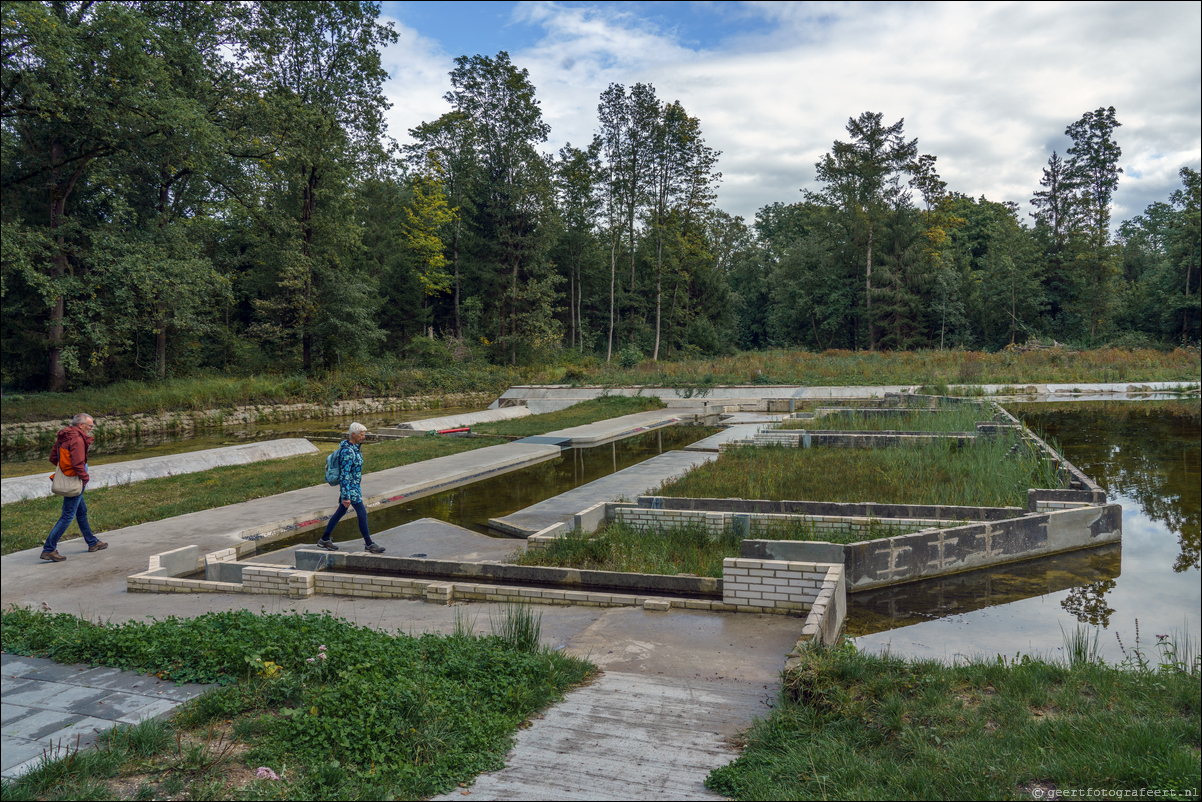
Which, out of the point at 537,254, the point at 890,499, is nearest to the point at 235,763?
the point at 890,499

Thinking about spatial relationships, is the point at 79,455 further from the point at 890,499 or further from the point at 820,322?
the point at 820,322

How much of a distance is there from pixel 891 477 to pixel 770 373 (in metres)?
18.8

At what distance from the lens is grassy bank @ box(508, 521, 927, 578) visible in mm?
6363

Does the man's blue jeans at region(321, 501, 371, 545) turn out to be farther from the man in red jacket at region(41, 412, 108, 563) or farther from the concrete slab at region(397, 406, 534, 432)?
the concrete slab at region(397, 406, 534, 432)

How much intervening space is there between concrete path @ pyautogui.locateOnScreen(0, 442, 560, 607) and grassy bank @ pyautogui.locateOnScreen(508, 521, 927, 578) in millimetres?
3526

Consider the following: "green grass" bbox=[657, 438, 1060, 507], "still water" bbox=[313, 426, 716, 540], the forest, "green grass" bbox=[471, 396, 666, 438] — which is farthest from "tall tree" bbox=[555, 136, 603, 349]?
"green grass" bbox=[657, 438, 1060, 507]

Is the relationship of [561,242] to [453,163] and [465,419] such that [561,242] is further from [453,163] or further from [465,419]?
[465,419]

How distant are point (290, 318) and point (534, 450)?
1732 cm

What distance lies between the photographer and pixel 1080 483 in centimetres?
855

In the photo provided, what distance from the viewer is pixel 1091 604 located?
19.4 feet

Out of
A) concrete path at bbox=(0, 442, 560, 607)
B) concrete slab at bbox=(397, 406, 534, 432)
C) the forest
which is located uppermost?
the forest

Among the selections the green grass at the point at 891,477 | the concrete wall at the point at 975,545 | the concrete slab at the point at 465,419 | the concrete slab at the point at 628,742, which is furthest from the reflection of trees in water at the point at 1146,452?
the concrete slab at the point at 465,419

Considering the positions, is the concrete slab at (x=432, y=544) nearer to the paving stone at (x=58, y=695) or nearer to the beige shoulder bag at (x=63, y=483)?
the paving stone at (x=58, y=695)

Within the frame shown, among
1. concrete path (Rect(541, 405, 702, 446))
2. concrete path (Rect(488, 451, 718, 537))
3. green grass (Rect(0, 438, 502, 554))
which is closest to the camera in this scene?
green grass (Rect(0, 438, 502, 554))
